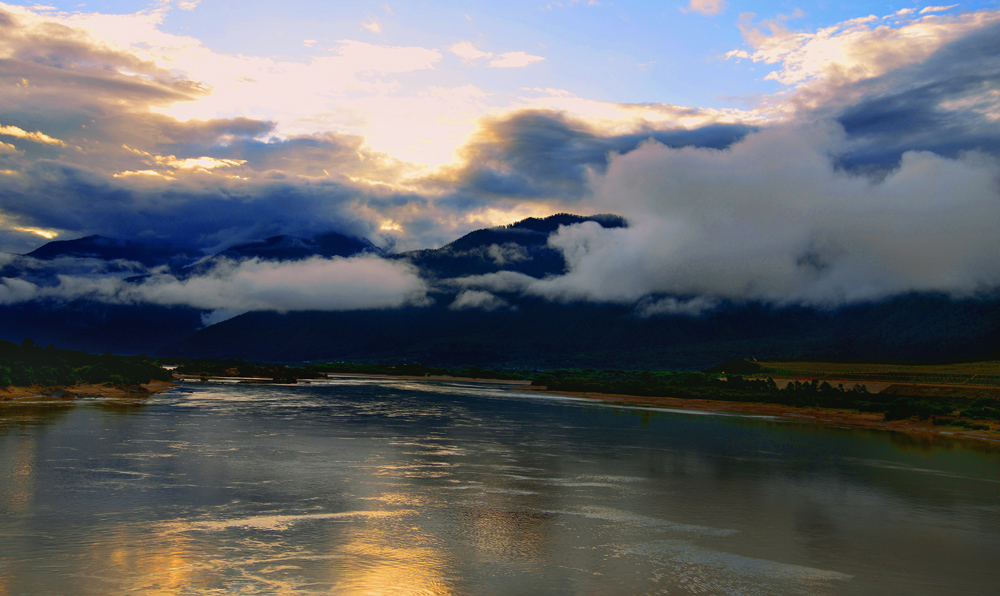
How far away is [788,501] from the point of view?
3278 centimetres

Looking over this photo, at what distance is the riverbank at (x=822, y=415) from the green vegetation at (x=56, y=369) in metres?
86.3

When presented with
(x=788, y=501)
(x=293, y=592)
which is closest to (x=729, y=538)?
(x=788, y=501)

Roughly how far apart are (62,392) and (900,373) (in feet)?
475

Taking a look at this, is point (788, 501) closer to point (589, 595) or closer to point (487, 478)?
point (487, 478)

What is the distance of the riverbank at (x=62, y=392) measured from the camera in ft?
243

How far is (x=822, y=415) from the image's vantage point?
304 feet

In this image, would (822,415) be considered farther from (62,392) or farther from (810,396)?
(62,392)

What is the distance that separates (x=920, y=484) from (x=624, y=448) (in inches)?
773

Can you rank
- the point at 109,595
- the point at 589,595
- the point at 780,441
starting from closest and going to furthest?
the point at 109,595 → the point at 589,595 → the point at 780,441

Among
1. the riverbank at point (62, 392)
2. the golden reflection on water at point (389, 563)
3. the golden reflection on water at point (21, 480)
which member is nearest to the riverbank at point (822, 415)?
the golden reflection on water at point (389, 563)

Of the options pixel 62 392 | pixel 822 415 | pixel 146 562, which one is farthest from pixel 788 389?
pixel 146 562

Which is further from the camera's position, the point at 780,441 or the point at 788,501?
the point at 780,441

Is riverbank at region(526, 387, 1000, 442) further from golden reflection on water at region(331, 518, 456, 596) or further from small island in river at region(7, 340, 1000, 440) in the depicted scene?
golden reflection on water at region(331, 518, 456, 596)

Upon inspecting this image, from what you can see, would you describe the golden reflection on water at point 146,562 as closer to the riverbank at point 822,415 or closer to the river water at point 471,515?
the river water at point 471,515
